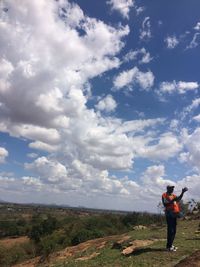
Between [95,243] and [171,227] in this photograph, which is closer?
[171,227]

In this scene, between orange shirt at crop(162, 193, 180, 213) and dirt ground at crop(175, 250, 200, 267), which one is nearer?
dirt ground at crop(175, 250, 200, 267)

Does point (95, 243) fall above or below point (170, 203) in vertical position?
below

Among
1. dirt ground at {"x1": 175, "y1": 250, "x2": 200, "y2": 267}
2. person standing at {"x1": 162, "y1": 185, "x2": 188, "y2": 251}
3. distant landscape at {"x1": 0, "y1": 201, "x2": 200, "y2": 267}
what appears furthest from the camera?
distant landscape at {"x1": 0, "y1": 201, "x2": 200, "y2": 267}

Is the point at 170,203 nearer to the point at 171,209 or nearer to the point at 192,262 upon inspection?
the point at 171,209

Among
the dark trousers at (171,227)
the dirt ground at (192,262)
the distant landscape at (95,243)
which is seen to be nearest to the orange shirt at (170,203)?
the dark trousers at (171,227)

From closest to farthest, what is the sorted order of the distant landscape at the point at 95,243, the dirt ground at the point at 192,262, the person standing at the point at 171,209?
the dirt ground at the point at 192,262 < the person standing at the point at 171,209 < the distant landscape at the point at 95,243

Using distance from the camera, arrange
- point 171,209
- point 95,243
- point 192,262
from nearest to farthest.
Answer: point 192,262 < point 171,209 < point 95,243

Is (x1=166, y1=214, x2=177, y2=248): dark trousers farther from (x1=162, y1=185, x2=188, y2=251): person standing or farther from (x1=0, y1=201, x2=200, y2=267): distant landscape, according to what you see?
(x1=0, y1=201, x2=200, y2=267): distant landscape

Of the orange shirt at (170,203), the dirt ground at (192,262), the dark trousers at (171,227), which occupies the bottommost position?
the dirt ground at (192,262)

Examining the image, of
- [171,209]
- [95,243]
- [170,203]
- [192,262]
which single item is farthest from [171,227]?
[95,243]

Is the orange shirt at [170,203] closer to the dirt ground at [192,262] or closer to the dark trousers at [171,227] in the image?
the dark trousers at [171,227]

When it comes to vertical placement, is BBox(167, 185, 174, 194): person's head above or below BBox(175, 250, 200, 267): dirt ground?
above

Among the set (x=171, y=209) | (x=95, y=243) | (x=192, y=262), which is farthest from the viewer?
(x=95, y=243)

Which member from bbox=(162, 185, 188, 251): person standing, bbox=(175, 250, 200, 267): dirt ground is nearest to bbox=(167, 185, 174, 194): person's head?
bbox=(162, 185, 188, 251): person standing
